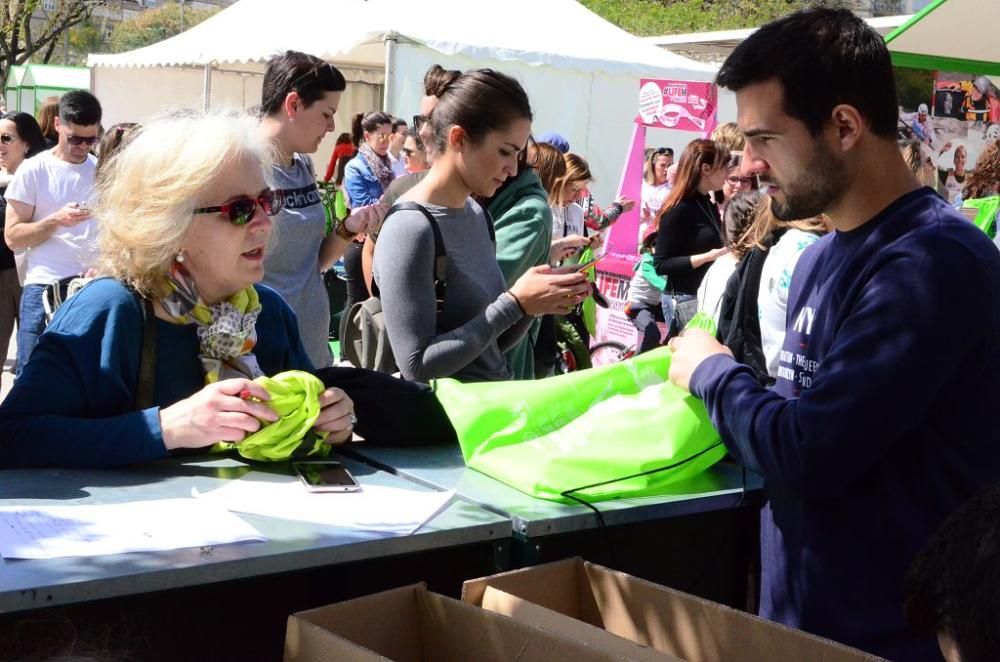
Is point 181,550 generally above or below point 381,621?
above

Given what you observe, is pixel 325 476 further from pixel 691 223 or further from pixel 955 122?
pixel 955 122

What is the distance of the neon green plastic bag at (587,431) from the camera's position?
7.75 ft

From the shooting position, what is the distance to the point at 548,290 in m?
3.17

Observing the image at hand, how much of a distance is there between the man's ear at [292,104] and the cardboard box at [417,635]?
2859 mm

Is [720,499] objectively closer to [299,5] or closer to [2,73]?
[299,5]

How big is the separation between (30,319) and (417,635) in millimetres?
4641

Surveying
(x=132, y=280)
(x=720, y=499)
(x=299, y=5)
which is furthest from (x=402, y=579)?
(x=299, y=5)

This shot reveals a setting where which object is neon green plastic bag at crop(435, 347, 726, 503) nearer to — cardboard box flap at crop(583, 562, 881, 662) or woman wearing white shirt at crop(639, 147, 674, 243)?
cardboard box flap at crop(583, 562, 881, 662)

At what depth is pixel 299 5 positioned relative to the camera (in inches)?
539

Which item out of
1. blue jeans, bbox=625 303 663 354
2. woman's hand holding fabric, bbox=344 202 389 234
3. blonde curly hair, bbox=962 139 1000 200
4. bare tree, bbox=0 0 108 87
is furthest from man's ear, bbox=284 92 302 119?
bare tree, bbox=0 0 108 87

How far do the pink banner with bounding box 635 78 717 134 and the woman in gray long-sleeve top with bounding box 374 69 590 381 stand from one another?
634 cm

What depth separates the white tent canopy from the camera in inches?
450

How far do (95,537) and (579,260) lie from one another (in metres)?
5.84

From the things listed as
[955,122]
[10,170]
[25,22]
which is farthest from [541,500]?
[25,22]
